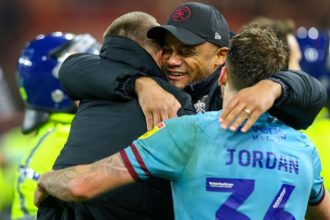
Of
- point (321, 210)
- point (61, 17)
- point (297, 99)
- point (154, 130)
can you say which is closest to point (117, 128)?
point (154, 130)

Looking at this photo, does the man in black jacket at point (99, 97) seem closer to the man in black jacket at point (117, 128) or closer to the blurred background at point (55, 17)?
the man in black jacket at point (117, 128)

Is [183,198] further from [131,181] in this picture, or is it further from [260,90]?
[260,90]

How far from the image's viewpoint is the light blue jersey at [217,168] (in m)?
3.46

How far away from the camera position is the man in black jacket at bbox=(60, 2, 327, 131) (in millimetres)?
3516

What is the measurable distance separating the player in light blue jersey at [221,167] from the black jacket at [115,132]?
22cm

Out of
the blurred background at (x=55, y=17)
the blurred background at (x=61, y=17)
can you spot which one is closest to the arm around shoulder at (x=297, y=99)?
the blurred background at (x=61, y=17)

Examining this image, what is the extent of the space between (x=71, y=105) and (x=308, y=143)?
2.42 m

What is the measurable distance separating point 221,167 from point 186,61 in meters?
0.91

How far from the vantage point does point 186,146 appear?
11.3 feet

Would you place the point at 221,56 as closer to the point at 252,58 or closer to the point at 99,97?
the point at 99,97

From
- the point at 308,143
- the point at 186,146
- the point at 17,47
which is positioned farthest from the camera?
the point at 17,47

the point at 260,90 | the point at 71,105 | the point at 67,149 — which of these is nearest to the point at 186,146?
the point at 260,90

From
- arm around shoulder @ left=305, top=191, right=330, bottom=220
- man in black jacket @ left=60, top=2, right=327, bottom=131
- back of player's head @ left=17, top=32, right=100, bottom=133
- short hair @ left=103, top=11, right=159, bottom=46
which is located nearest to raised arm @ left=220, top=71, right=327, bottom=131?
man in black jacket @ left=60, top=2, right=327, bottom=131

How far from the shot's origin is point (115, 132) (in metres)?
3.81
